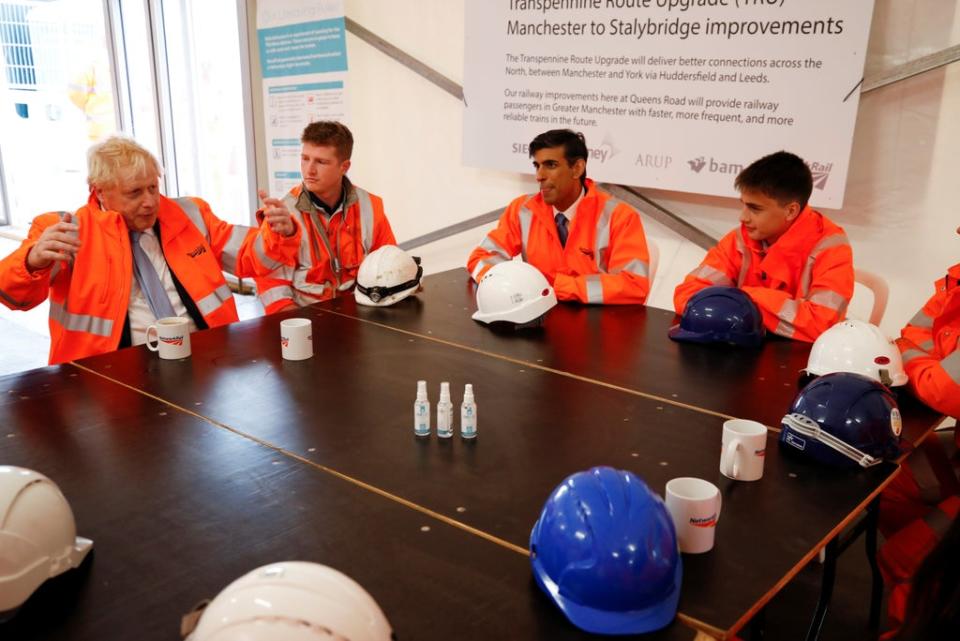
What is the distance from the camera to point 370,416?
1.75 metres

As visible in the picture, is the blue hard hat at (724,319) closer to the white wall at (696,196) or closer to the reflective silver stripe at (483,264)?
the reflective silver stripe at (483,264)

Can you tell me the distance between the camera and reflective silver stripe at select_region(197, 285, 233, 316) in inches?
107

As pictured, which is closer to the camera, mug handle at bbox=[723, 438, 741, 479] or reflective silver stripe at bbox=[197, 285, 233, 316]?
mug handle at bbox=[723, 438, 741, 479]

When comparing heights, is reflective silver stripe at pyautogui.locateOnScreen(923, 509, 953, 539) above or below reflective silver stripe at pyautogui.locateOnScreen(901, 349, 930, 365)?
below

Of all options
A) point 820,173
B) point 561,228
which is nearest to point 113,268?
point 561,228

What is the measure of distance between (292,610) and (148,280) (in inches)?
83.1

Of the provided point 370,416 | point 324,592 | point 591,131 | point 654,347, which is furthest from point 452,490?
point 591,131

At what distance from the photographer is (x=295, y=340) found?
2100 mm

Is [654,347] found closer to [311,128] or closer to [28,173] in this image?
[311,128]

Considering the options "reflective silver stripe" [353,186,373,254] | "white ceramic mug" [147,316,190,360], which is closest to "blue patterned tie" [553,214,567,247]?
"reflective silver stripe" [353,186,373,254]

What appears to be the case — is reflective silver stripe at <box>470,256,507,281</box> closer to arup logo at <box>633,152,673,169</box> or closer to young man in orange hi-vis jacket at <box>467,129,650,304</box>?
young man in orange hi-vis jacket at <box>467,129,650,304</box>

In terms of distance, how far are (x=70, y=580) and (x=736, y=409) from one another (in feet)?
4.60

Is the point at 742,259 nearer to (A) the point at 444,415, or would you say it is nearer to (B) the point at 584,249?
(B) the point at 584,249

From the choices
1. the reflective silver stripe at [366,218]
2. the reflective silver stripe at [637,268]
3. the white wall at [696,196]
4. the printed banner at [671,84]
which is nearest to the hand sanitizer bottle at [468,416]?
the reflective silver stripe at [637,268]
